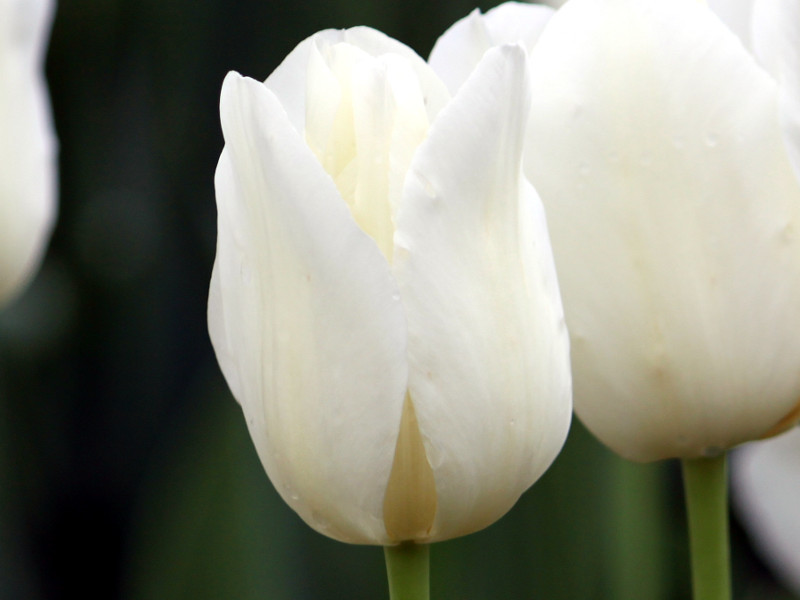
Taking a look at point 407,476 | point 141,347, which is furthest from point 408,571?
point 141,347

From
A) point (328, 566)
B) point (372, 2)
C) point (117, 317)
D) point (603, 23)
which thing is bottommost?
point (328, 566)

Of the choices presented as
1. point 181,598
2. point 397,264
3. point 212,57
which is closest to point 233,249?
point 397,264

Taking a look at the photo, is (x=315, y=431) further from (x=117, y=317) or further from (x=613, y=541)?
(x=117, y=317)

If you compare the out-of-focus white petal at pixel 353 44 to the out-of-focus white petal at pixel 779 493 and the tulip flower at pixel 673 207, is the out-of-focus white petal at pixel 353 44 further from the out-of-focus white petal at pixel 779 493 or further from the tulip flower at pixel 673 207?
the out-of-focus white petal at pixel 779 493

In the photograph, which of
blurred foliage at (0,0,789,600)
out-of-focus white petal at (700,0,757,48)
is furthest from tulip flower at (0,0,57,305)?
blurred foliage at (0,0,789,600)

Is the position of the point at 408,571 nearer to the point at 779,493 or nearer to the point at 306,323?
the point at 306,323

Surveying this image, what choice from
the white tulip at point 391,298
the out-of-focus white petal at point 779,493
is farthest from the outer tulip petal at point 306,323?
the out-of-focus white petal at point 779,493
